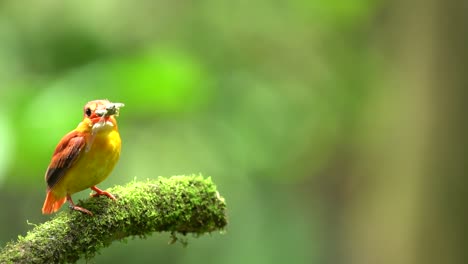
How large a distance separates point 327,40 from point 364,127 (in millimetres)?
1441

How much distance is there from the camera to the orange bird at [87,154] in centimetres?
292

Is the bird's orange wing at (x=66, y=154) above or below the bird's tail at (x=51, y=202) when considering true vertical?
above

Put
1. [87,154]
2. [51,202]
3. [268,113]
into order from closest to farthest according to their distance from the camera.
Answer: [87,154] < [51,202] < [268,113]

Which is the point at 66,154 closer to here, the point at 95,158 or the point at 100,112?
the point at 95,158

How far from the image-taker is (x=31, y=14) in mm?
7738

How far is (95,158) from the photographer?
2.96 m

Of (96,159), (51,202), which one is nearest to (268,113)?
(51,202)

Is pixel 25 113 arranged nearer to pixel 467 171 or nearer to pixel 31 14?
pixel 31 14

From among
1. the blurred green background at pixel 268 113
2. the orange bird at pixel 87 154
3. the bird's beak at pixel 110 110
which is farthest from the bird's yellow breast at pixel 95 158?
the blurred green background at pixel 268 113

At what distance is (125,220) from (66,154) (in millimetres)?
418

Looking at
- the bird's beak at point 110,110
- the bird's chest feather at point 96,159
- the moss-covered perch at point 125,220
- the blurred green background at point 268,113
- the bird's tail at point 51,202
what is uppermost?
the blurred green background at point 268,113

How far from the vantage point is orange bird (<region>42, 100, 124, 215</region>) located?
2.92 metres

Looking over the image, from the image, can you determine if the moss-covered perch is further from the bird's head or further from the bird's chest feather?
the bird's head

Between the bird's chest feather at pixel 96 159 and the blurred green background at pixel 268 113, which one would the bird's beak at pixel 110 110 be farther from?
the blurred green background at pixel 268 113
